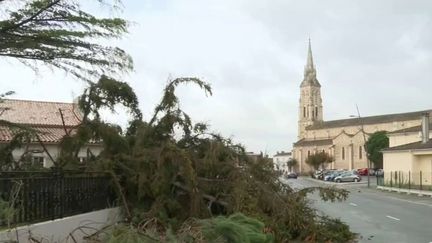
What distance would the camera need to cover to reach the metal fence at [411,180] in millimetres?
53650

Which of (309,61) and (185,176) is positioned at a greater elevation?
(309,61)

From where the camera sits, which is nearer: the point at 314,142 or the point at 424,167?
the point at 424,167

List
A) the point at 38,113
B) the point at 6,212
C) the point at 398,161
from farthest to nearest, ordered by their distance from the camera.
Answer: the point at 398,161 → the point at 38,113 → the point at 6,212

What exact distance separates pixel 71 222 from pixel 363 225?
11912 mm

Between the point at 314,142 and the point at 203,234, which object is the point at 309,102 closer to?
the point at 314,142

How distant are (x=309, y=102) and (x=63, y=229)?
16048 centimetres

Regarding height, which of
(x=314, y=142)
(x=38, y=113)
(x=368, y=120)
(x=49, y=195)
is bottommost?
(x=49, y=195)

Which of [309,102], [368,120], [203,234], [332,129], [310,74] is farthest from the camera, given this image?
[310,74]

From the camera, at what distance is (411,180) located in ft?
187

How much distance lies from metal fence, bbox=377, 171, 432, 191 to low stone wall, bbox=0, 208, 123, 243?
42.6 metres

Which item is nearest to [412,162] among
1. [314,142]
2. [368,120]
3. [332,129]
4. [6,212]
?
[6,212]

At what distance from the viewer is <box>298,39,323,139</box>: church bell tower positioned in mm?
169000

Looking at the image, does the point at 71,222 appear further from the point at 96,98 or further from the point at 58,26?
the point at 96,98

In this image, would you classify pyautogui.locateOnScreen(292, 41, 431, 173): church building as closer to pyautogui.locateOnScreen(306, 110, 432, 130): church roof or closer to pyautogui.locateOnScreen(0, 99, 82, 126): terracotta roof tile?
pyautogui.locateOnScreen(306, 110, 432, 130): church roof
